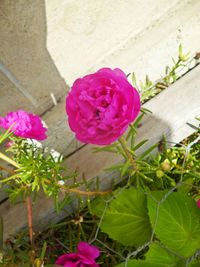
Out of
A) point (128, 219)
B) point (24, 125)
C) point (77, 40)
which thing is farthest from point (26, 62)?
point (128, 219)

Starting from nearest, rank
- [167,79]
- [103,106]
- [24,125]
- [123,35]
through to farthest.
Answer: [103,106]
[24,125]
[123,35]
[167,79]

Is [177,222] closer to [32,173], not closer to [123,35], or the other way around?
[32,173]

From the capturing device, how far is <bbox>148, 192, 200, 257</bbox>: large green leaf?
4.51 ft

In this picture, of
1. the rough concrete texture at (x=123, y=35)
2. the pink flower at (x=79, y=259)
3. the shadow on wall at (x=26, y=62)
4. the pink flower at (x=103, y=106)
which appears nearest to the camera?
the pink flower at (x=103, y=106)

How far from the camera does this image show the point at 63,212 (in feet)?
5.35

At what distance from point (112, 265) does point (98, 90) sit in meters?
0.83

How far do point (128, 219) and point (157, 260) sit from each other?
218 millimetres

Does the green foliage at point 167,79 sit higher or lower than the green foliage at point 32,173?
lower

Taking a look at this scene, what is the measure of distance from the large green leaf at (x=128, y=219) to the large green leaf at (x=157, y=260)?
6.4 inches

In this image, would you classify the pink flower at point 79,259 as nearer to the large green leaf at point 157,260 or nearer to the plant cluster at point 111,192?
the plant cluster at point 111,192

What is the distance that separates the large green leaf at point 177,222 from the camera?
54.1 inches

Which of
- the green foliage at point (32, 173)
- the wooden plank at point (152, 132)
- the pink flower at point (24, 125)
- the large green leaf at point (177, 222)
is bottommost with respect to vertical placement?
the large green leaf at point (177, 222)

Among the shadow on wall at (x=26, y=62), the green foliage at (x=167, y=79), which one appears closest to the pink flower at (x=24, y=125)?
the shadow on wall at (x=26, y=62)

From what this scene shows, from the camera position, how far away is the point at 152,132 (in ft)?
5.13
